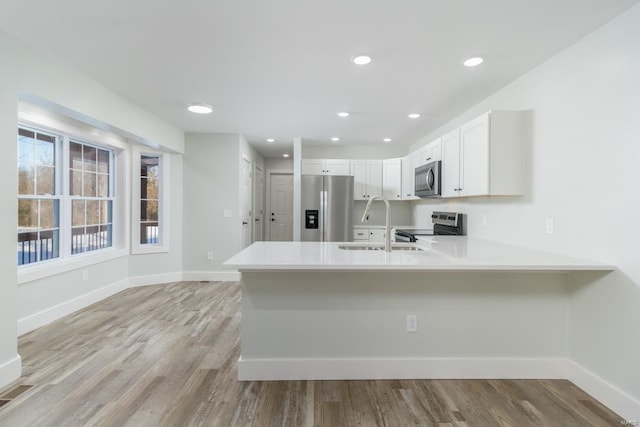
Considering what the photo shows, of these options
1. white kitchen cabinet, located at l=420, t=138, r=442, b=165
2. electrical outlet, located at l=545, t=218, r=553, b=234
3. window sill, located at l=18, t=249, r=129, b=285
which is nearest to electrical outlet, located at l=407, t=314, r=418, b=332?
electrical outlet, located at l=545, t=218, r=553, b=234

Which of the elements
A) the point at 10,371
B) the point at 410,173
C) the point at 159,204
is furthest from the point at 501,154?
the point at 159,204

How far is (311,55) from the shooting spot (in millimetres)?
2447

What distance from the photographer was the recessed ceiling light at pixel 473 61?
2477mm

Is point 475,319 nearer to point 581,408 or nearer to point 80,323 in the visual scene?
point 581,408

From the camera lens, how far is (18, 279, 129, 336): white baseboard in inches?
122

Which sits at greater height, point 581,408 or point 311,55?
point 311,55

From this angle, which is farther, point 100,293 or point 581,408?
point 100,293

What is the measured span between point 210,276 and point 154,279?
2.57ft

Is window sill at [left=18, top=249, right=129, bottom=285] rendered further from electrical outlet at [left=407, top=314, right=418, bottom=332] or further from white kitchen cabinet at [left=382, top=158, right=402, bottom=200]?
white kitchen cabinet at [left=382, top=158, right=402, bottom=200]

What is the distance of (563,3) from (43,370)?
13.2 feet

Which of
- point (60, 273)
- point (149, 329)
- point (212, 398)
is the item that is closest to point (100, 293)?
point (60, 273)

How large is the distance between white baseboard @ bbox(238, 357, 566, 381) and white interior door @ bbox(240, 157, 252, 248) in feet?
10.9

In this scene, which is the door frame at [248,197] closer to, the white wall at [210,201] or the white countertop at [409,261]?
the white wall at [210,201]

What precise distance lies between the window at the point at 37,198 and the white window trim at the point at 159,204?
114 cm
